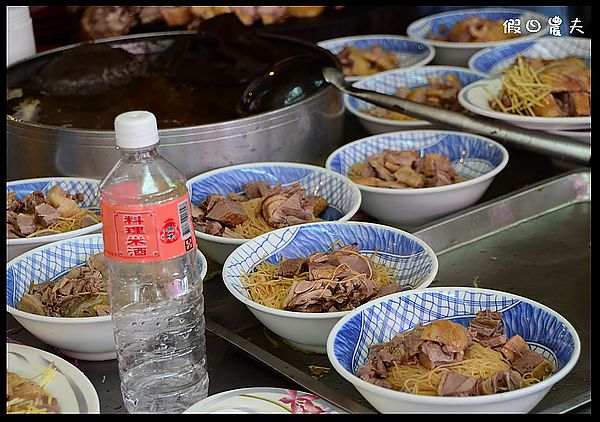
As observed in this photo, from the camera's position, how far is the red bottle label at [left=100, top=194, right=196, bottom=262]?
136 cm

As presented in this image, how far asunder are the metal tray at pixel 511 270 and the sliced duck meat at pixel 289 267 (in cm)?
13

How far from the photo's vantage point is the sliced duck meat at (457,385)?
1.33 m

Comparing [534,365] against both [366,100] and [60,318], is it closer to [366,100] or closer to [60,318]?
[60,318]

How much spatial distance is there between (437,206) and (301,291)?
0.66 metres

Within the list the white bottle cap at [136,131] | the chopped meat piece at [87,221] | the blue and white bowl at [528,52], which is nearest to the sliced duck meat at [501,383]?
the white bottle cap at [136,131]

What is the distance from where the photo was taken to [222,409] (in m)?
1.42

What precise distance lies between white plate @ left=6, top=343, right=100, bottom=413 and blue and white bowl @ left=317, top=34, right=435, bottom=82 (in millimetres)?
2018

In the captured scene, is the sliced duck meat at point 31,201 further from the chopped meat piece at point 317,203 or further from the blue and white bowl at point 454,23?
the blue and white bowl at point 454,23

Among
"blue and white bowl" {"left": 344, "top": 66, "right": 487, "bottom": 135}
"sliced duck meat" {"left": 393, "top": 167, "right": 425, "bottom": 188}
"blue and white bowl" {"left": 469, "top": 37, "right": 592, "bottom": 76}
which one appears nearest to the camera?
"sliced duck meat" {"left": 393, "top": 167, "right": 425, "bottom": 188}

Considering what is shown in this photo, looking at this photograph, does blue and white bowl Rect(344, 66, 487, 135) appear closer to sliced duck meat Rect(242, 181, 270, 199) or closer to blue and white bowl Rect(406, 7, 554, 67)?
blue and white bowl Rect(406, 7, 554, 67)

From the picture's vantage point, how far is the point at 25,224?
1.96m

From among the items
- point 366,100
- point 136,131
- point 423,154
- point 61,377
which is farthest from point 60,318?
point 423,154

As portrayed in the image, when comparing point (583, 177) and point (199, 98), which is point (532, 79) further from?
point (199, 98)

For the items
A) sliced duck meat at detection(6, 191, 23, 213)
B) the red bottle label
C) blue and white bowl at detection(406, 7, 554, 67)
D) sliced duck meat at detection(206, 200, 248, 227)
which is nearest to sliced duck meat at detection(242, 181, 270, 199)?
sliced duck meat at detection(206, 200, 248, 227)
